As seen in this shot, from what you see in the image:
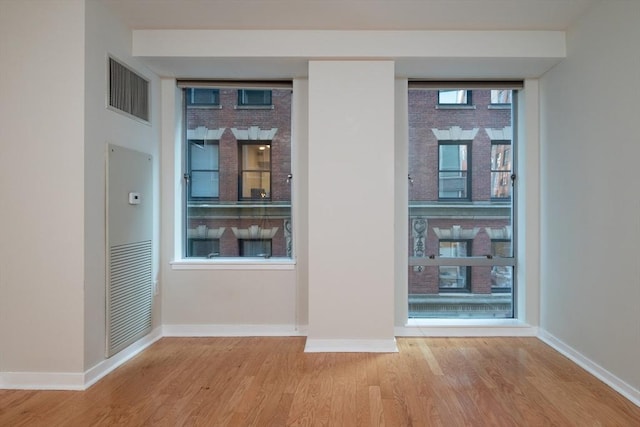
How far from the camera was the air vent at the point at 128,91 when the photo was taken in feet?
9.30

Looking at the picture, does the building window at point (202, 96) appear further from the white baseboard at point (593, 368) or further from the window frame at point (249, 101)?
the white baseboard at point (593, 368)

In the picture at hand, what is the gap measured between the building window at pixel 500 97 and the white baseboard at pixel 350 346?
251 cm

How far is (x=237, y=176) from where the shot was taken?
148 inches

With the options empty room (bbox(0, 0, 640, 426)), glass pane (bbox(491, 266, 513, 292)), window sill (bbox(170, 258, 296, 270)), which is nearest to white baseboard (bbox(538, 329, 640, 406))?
empty room (bbox(0, 0, 640, 426))

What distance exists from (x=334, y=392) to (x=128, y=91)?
2754mm

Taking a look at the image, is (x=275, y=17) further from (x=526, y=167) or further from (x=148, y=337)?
(x=148, y=337)

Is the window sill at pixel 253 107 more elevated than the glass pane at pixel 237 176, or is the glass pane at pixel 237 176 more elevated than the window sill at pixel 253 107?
the window sill at pixel 253 107

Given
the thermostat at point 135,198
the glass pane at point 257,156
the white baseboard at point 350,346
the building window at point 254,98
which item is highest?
the building window at point 254,98

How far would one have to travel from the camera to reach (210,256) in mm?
3762

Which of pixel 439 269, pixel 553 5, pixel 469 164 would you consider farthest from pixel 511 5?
pixel 439 269

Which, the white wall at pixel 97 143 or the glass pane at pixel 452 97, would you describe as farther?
the glass pane at pixel 452 97

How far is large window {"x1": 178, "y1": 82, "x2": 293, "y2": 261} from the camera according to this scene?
3744 mm

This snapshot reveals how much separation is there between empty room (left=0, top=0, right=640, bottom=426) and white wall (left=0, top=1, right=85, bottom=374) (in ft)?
0.05

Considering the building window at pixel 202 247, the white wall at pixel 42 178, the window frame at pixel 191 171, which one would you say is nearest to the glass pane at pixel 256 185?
the window frame at pixel 191 171
